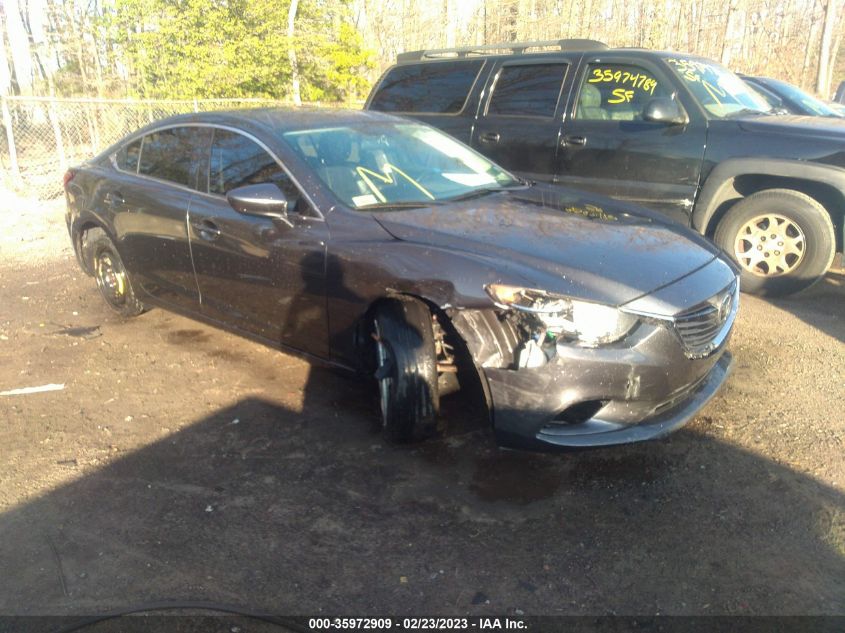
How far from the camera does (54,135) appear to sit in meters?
11.5

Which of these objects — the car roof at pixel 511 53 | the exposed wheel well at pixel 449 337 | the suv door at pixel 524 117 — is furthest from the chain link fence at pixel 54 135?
the exposed wheel well at pixel 449 337

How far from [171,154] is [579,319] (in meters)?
3.29

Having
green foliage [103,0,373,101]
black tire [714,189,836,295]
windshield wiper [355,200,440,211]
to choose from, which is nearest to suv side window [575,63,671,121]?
black tire [714,189,836,295]

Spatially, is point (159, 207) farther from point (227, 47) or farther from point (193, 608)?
point (227, 47)

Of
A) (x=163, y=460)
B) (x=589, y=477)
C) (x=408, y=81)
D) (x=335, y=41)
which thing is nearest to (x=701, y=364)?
(x=589, y=477)

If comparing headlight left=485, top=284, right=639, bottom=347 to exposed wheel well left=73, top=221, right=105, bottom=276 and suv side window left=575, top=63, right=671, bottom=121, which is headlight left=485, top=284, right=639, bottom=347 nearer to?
suv side window left=575, top=63, right=671, bottom=121

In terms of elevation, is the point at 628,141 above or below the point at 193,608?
above

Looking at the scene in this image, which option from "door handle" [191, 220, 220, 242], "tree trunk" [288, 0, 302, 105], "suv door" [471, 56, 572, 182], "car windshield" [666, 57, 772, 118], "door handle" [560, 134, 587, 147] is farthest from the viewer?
"tree trunk" [288, 0, 302, 105]

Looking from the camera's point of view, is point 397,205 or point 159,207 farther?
point 159,207

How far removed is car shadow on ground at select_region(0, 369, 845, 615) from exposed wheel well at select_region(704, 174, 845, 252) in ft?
9.42

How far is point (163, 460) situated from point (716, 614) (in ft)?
8.66

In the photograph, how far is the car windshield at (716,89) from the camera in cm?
597

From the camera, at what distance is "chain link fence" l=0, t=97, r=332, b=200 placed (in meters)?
11.0

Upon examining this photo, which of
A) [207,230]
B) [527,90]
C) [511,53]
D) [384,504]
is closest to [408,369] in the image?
[384,504]
